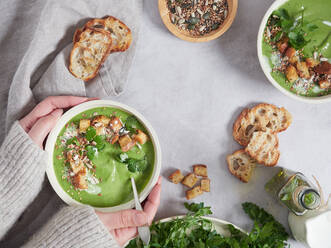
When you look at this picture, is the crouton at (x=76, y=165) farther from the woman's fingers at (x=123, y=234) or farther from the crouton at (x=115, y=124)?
the woman's fingers at (x=123, y=234)

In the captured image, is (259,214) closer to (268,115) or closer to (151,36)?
(268,115)

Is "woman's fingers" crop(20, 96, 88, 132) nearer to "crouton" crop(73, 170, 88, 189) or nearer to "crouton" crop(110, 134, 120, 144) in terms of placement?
"crouton" crop(110, 134, 120, 144)

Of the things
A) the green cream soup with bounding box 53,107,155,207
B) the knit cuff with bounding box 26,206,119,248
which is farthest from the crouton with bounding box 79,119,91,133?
the knit cuff with bounding box 26,206,119,248

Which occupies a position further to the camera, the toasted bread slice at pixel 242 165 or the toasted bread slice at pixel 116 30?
Answer: the toasted bread slice at pixel 242 165

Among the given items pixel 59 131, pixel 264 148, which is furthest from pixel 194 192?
pixel 59 131

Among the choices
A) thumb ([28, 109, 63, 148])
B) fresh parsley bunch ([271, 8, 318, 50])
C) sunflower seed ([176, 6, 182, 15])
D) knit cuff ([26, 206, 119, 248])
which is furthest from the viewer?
sunflower seed ([176, 6, 182, 15])

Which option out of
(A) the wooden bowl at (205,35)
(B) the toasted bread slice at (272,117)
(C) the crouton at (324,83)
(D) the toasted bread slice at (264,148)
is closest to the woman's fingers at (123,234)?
(D) the toasted bread slice at (264,148)
